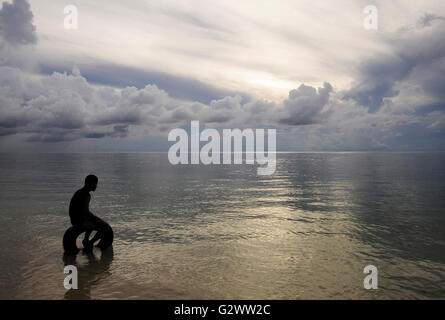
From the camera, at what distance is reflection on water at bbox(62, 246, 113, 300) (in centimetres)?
793

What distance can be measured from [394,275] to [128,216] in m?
14.8

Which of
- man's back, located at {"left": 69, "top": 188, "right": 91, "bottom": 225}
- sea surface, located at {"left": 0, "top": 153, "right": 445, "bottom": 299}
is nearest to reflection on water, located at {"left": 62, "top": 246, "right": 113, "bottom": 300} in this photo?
sea surface, located at {"left": 0, "top": 153, "right": 445, "bottom": 299}

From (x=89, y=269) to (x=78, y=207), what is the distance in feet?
7.46

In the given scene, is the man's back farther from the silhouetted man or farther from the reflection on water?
the reflection on water

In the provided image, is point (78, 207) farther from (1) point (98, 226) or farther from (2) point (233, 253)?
(2) point (233, 253)

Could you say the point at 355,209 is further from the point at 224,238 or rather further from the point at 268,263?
the point at 268,263

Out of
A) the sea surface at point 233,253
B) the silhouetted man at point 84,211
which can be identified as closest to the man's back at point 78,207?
the silhouetted man at point 84,211

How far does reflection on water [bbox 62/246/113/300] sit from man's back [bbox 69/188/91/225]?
1336 mm

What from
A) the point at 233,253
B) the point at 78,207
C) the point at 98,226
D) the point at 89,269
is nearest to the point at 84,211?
the point at 78,207

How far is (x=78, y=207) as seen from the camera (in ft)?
34.8
